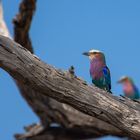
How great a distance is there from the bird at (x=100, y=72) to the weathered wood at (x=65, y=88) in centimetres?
52

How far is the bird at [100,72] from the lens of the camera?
14.6 ft

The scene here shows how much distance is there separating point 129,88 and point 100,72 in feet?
5.09

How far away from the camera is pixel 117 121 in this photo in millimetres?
3895

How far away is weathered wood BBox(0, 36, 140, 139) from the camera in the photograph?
370 centimetres

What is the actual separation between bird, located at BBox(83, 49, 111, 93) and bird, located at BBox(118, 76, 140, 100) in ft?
3.31

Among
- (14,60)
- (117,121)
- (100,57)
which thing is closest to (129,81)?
(100,57)

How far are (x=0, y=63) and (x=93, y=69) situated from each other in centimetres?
110

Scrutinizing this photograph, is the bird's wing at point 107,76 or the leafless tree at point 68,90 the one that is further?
the bird's wing at point 107,76

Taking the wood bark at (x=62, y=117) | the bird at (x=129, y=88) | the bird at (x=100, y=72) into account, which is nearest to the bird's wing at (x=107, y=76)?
the bird at (x=100, y=72)

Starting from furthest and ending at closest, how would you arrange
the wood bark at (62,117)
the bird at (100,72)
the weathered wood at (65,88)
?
1. the wood bark at (62,117)
2. the bird at (100,72)
3. the weathered wood at (65,88)

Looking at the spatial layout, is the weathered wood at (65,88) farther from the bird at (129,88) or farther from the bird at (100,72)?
the bird at (129,88)

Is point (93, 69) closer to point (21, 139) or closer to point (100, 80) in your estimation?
point (100, 80)

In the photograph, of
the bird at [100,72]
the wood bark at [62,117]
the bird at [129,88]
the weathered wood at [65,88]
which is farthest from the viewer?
the wood bark at [62,117]

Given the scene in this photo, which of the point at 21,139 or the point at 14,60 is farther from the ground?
the point at 21,139
